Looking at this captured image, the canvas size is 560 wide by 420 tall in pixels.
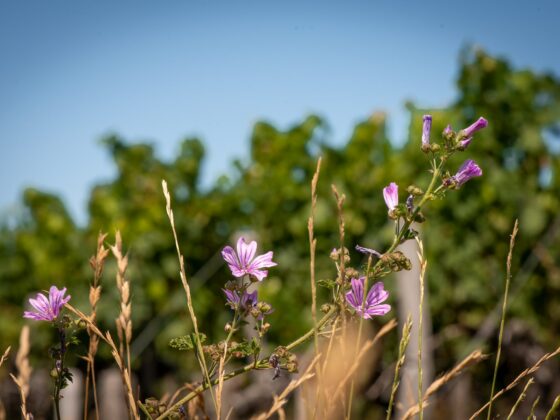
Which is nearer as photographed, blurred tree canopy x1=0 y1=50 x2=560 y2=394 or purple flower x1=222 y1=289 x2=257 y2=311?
purple flower x1=222 y1=289 x2=257 y2=311

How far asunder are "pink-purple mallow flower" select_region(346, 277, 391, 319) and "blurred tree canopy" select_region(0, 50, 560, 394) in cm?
403

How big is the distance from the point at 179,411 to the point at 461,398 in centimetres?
313

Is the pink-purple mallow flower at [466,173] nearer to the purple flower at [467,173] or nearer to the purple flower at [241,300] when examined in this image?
the purple flower at [467,173]

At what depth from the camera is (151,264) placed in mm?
5840

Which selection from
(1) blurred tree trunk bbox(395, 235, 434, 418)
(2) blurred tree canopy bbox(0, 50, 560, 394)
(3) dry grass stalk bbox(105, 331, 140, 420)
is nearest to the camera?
(3) dry grass stalk bbox(105, 331, 140, 420)

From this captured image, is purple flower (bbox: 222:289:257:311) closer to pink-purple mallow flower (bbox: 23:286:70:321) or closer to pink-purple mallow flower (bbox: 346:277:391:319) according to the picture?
pink-purple mallow flower (bbox: 346:277:391:319)

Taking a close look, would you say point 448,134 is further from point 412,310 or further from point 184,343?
point 412,310

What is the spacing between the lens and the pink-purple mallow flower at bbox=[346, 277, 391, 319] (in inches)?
49.9

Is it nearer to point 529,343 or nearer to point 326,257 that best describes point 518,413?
point 529,343

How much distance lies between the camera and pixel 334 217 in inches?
225

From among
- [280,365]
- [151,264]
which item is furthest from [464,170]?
[151,264]

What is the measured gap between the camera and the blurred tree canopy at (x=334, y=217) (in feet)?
18.7

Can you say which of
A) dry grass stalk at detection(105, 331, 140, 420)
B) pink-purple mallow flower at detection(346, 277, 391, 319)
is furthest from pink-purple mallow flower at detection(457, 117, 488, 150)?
dry grass stalk at detection(105, 331, 140, 420)

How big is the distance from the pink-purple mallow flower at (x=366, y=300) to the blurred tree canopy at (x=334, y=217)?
4030mm
